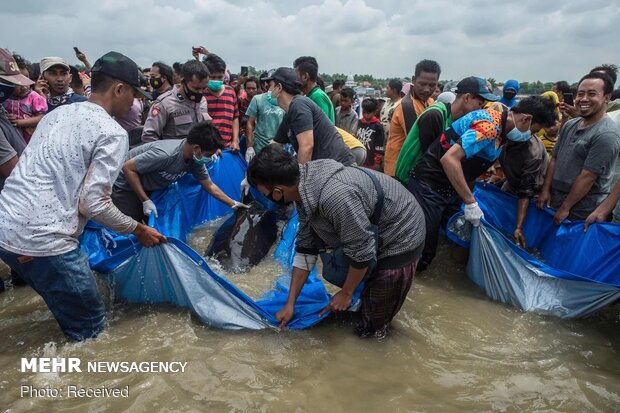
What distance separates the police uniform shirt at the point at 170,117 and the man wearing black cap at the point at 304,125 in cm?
112

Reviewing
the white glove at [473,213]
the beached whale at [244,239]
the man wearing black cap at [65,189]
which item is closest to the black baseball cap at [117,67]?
the man wearing black cap at [65,189]

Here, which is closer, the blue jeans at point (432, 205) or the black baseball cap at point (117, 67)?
the black baseball cap at point (117, 67)

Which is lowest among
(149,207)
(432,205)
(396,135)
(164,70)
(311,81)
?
(149,207)

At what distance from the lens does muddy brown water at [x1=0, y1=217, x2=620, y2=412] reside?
2.04 meters

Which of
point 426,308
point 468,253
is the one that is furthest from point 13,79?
point 468,253

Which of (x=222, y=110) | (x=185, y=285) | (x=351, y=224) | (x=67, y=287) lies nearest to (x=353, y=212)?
(x=351, y=224)

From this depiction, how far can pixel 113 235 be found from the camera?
9.05ft

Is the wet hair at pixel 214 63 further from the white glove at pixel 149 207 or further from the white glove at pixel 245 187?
the white glove at pixel 149 207

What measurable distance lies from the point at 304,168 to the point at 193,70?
2416 mm

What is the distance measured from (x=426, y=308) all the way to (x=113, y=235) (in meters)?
2.21

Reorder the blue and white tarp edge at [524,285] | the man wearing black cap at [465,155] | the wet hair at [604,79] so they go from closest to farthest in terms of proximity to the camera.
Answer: the blue and white tarp edge at [524,285], the man wearing black cap at [465,155], the wet hair at [604,79]

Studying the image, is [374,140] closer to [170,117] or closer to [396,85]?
[396,85]

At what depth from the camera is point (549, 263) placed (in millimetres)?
3301

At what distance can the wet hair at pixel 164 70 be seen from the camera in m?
5.53
